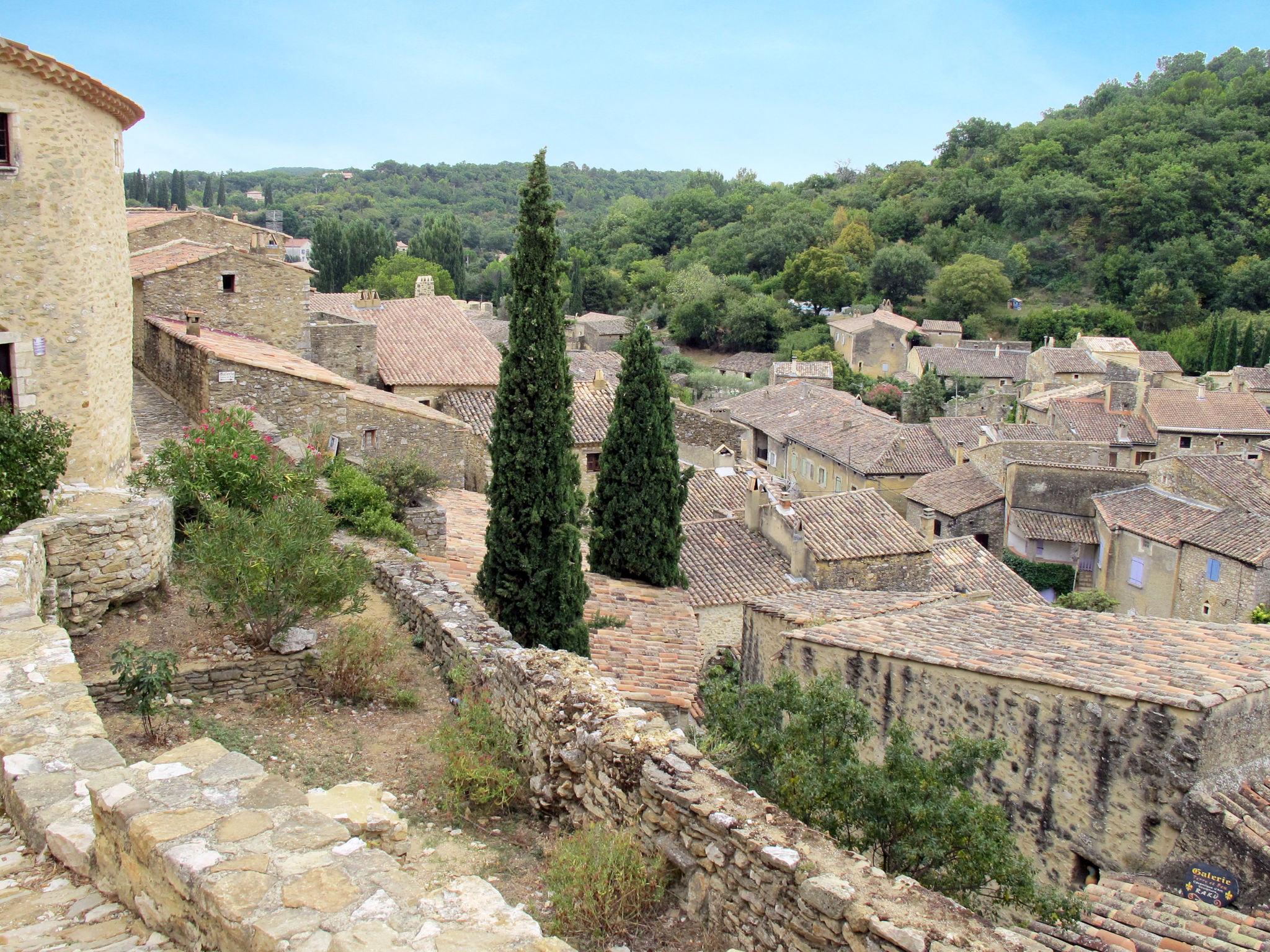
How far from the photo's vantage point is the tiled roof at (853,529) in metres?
18.2

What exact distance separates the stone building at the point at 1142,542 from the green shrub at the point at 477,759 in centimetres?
2597

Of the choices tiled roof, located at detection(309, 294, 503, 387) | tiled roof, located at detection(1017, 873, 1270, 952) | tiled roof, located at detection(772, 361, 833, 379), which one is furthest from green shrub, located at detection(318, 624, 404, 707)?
tiled roof, located at detection(772, 361, 833, 379)

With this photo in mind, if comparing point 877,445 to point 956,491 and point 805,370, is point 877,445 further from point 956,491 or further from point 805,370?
point 805,370

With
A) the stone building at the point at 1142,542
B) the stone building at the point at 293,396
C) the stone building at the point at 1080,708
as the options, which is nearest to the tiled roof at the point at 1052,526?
the stone building at the point at 1142,542

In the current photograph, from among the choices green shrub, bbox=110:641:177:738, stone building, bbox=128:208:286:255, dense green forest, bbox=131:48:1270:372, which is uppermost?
dense green forest, bbox=131:48:1270:372

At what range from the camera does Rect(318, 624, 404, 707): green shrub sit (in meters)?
8.17

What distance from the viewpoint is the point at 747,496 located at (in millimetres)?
20609

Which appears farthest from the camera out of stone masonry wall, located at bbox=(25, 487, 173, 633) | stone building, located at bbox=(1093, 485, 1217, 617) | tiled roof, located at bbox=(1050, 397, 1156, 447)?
tiled roof, located at bbox=(1050, 397, 1156, 447)

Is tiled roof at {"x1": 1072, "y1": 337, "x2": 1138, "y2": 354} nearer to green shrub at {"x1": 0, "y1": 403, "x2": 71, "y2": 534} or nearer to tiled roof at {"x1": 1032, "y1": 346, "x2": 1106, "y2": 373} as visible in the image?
tiled roof at {"x1": 1032, "y1": 346, "x2": 1106, "y2": 373}

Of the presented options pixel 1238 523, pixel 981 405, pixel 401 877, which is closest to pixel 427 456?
pixel 401 877

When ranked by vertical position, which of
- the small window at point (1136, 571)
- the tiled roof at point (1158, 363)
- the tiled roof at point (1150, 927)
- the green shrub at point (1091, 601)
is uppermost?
the tiled roof at point (1158, 363)

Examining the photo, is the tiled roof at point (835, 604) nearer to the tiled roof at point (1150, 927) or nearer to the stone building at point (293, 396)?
the tiled roof at point (1150, 927)

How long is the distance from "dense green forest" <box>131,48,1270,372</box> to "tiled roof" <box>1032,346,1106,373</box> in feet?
45.7

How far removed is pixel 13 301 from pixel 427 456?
27.2 ft
